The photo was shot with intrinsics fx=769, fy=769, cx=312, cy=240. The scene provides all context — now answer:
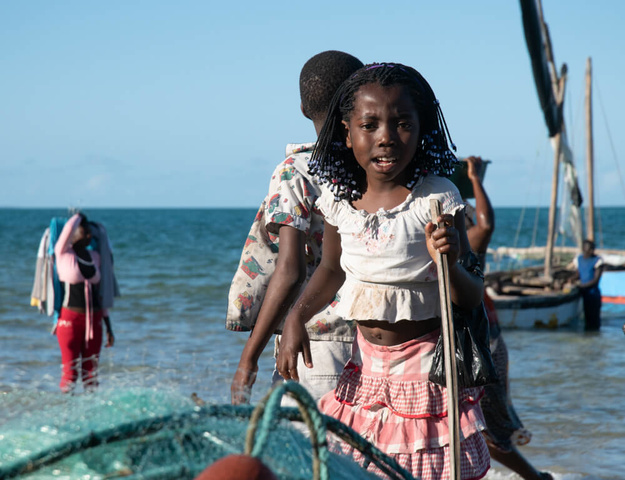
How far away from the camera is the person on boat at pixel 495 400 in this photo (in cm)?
394

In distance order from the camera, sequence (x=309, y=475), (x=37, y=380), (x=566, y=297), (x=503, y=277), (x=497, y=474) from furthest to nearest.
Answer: (x=503, y=277)
(x=566, y=297)
(x=497, y=474)
(x=37, y=380)
(x=309, y=475)

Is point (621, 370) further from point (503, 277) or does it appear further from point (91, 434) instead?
point (91, 434)

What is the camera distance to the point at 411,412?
7.34 feet

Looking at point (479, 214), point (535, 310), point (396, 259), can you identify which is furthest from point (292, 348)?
point (535, 310)

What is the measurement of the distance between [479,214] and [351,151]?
1780 mm

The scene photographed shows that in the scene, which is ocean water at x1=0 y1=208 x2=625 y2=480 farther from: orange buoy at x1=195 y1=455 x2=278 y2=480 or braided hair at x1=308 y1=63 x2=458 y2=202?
braided hair at x1=308 y1=63 x2=458 y2=202

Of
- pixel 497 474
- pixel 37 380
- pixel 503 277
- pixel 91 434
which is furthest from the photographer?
pixel 503 277

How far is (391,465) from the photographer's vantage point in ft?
4.81

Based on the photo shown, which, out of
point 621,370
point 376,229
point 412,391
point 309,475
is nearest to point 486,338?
point 412,391

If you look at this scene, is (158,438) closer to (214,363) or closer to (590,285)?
(214,363)

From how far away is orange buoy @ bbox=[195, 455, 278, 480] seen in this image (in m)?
1.03

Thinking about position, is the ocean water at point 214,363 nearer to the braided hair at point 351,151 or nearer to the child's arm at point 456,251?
the child's arm at point 456,251

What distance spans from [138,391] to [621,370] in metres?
8.93

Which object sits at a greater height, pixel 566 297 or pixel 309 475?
pixel 309 475
